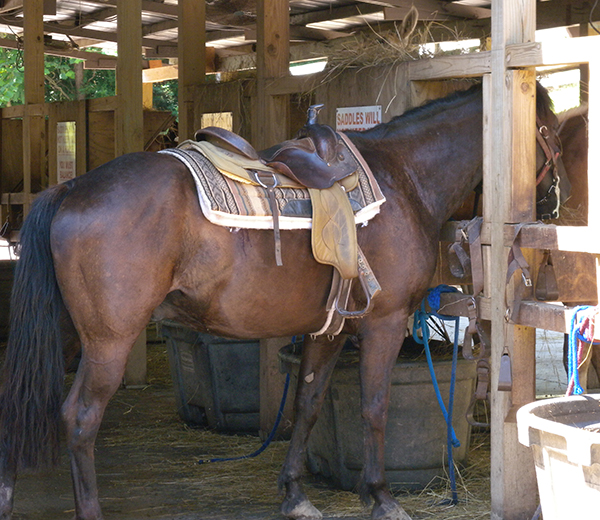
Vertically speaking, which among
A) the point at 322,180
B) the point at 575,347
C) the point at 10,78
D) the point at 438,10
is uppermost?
the point at 10,78

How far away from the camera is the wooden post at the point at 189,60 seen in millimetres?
5992

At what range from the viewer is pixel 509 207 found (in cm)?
328

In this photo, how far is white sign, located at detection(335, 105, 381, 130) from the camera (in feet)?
13.9

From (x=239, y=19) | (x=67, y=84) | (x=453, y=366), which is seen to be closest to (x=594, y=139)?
(x=453, y=366)

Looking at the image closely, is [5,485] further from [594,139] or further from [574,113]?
[574,113]

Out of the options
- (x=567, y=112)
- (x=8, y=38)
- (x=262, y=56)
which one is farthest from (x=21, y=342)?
(x=8, y=38)

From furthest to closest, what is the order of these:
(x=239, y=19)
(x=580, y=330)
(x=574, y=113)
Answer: (x=239, y=19) → (x=574, y=113) → (x=580, y=330)

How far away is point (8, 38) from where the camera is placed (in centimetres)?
1059

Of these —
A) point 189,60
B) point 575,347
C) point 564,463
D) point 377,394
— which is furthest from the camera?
point 189,60

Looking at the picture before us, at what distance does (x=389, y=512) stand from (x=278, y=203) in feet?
4.72

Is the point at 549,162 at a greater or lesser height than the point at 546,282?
greater

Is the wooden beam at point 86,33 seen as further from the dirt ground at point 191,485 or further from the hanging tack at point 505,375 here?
the hanging tack at point 505,375

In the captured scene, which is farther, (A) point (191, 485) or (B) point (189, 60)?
(B) point (189, 60)

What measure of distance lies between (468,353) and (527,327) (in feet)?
1.04
